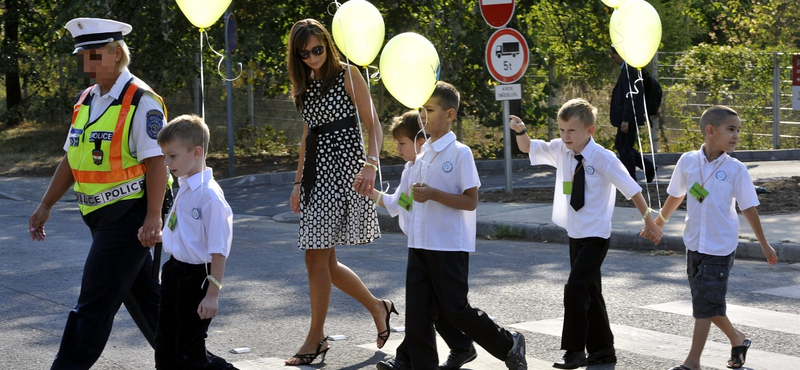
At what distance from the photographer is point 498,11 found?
11.9 metres

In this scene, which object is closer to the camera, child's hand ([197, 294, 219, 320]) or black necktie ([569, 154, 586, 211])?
child's hand ([197, 294, 219, 320])

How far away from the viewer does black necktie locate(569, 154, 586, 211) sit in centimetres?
516

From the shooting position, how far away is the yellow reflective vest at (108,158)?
14.7 feet

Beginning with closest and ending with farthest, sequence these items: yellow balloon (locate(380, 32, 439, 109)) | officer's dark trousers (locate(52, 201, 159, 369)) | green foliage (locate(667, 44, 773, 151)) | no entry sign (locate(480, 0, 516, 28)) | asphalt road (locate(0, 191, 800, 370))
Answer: officer's dark trousers (locate(52, 201, 159, 369)) < yellow balloon (locate(380, 32, 439, 109)) < asphalt road (locate(0, 191, 800, 370)) < no entry sign (locate(480, 0, 516, 28)) < green foliage (locate(667, 44, 773, 151))

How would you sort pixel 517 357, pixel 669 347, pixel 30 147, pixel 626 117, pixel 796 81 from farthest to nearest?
pixel 30 147, pixel 796 81, pixel 626 117, pixel 669 347, pixel 517 357

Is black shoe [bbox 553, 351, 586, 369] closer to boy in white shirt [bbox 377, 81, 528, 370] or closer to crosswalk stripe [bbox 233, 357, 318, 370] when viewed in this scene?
boy in white shirt [bbox 377, 81, 528, 370]

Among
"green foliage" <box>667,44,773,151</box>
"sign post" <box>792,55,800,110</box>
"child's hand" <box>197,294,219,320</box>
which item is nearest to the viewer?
"child's hand" <box>197,294,219,320</box>

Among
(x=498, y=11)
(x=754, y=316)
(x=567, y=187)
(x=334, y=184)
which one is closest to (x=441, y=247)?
(x=334, y=184)

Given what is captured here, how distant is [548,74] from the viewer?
19.9m

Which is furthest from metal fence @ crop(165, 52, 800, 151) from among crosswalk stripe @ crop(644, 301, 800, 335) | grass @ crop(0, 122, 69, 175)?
crosswalk stripe @ crop(644, 301, 800, 335)

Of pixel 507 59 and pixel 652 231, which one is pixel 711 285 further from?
pixel 507 59

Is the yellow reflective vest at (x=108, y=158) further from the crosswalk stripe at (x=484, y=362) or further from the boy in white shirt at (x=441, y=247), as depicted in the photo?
the crosswalk stripe at (x=484, y=362)

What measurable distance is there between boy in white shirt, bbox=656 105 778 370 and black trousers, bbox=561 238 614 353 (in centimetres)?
43

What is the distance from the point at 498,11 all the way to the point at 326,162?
23.2ft
